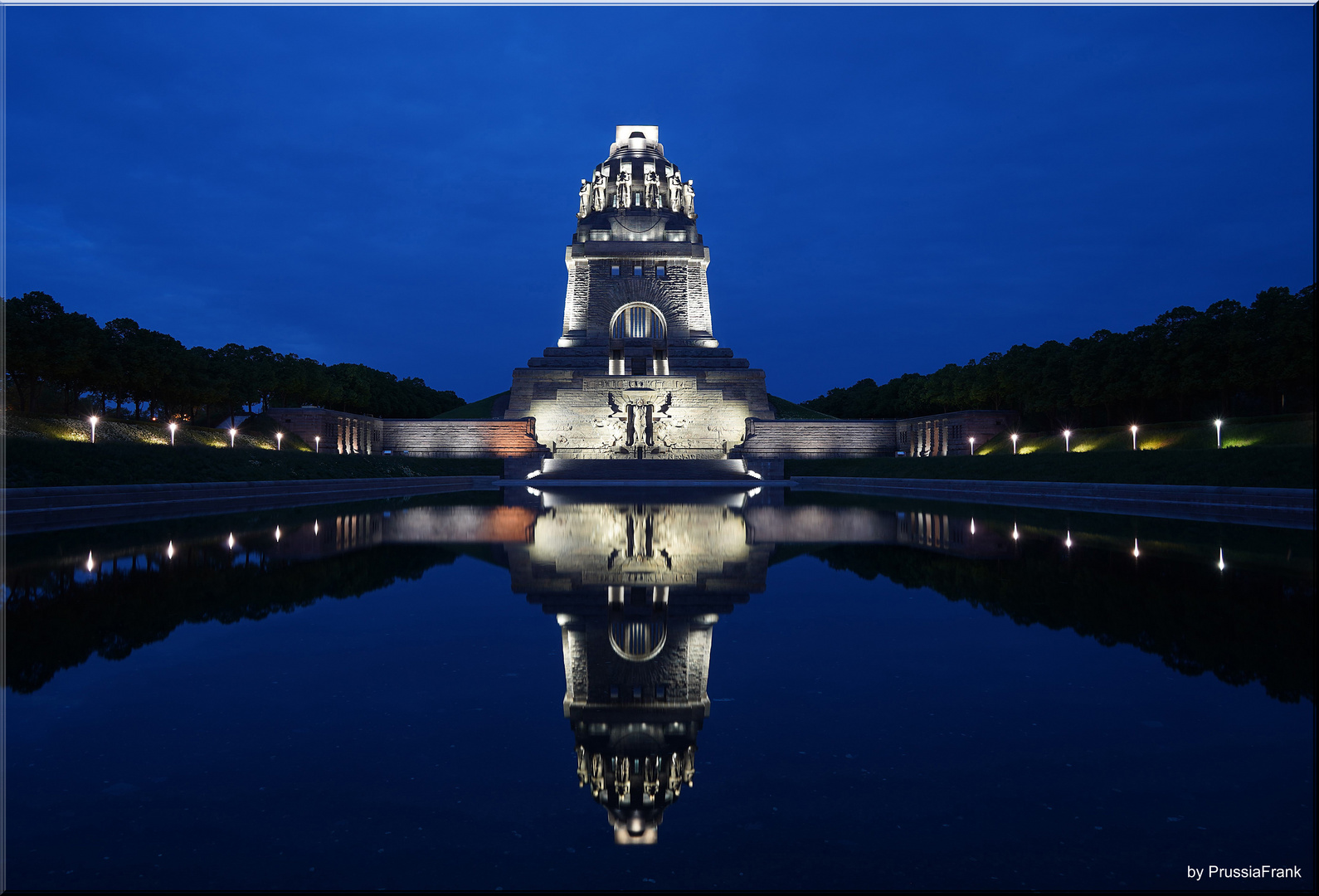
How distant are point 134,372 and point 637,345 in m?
31.6

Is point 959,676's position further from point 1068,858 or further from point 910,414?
point 910,414

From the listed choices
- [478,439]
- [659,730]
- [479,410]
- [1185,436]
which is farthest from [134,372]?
[1185,436]

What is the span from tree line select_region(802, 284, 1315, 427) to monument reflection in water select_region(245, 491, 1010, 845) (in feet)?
69.2

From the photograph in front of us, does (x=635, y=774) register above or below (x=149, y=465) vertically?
below

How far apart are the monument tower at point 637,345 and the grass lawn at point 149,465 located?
16.1 meters

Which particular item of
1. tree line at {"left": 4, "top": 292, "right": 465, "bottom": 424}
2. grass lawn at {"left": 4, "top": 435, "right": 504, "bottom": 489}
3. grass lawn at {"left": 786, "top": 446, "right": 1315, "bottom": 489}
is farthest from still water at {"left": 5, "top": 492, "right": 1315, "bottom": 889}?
tree line at {"left": 4, "top": 292, "right": 465, "bottom": 424}

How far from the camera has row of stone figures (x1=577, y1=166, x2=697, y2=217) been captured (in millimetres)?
59031

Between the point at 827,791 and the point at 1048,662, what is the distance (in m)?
2.51

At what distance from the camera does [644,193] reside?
59656 mm

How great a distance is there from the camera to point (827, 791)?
9.99ft

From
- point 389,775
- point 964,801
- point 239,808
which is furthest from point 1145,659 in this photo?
point 239,808

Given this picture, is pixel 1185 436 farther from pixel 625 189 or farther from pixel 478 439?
pixel 625 189

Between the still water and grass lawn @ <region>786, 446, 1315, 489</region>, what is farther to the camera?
grass lawn @ <region>786, 446, 1315, 489</region>

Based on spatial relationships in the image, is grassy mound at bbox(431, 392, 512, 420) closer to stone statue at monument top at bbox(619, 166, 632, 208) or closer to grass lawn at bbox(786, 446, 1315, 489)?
stone statue at monument top at bbox(619, 166, 632, 208)
